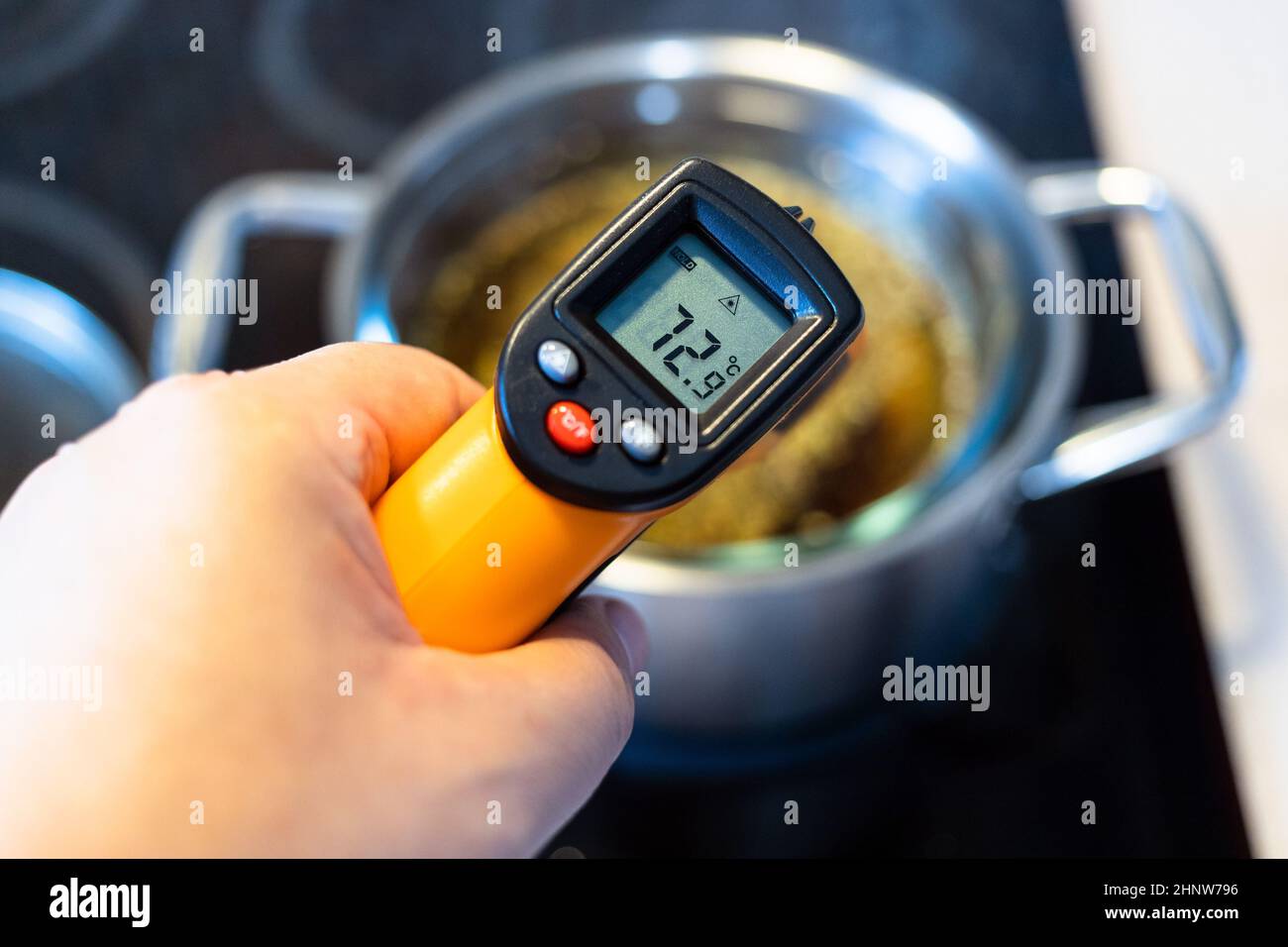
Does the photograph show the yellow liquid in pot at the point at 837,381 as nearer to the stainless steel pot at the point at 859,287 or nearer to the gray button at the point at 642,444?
the stainless steel pot at the point at 859,287

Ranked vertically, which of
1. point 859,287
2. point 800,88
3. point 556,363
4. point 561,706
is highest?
point 800,88

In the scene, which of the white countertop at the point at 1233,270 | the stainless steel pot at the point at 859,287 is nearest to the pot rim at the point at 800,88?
the stainless steel pot at the point at 859,287

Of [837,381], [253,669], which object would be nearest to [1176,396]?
[837,381]

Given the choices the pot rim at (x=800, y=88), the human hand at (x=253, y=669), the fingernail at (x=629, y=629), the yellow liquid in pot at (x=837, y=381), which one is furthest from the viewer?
the yellow liquid in pot at (x=837, y=381)

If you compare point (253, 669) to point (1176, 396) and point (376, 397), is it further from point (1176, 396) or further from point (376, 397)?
point (1176, 396)

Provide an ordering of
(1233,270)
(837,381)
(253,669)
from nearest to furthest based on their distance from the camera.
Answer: (253,669), (837,381), (1233,270)

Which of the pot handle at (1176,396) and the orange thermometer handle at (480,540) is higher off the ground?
the pot handle at (1176,396)

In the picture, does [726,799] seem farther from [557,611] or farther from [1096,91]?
[1096,91]

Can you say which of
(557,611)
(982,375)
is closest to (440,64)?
(982,375)
